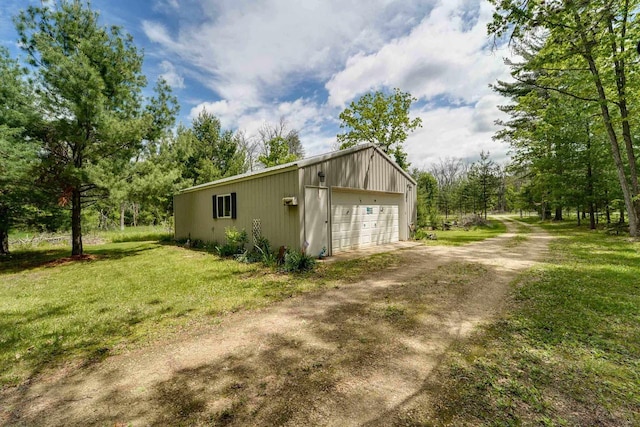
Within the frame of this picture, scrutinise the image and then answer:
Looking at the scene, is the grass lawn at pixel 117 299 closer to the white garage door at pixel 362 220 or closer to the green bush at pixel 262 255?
the green bush at pixel 262 255

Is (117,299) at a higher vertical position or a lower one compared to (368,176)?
lower

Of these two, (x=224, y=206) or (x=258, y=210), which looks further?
(x=224, y=206)

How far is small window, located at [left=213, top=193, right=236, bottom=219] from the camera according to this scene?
1005 cm

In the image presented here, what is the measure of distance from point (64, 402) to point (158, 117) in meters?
11.1

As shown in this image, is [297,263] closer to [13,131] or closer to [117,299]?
[117,299]

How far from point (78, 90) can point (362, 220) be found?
9786mm

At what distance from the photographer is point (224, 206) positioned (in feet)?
34.9

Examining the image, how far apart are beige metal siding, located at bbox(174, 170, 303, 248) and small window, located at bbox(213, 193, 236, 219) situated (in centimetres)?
17

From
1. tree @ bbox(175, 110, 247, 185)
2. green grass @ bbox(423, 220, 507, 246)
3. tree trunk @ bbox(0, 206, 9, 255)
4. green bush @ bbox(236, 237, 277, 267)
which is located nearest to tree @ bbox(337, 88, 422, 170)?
green grass @ bbox(423, 220, 507, 246)

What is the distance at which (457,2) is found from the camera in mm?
8273

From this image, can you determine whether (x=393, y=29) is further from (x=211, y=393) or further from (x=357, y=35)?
(x=211, y=393)

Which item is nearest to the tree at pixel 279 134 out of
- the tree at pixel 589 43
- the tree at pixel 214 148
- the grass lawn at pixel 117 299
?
the tree at pixel 214 148

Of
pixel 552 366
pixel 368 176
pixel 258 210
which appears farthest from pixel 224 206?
pixel 552 366

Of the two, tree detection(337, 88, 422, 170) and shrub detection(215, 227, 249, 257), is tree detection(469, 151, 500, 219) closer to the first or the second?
tree detection(337, 88, 422, 170)
